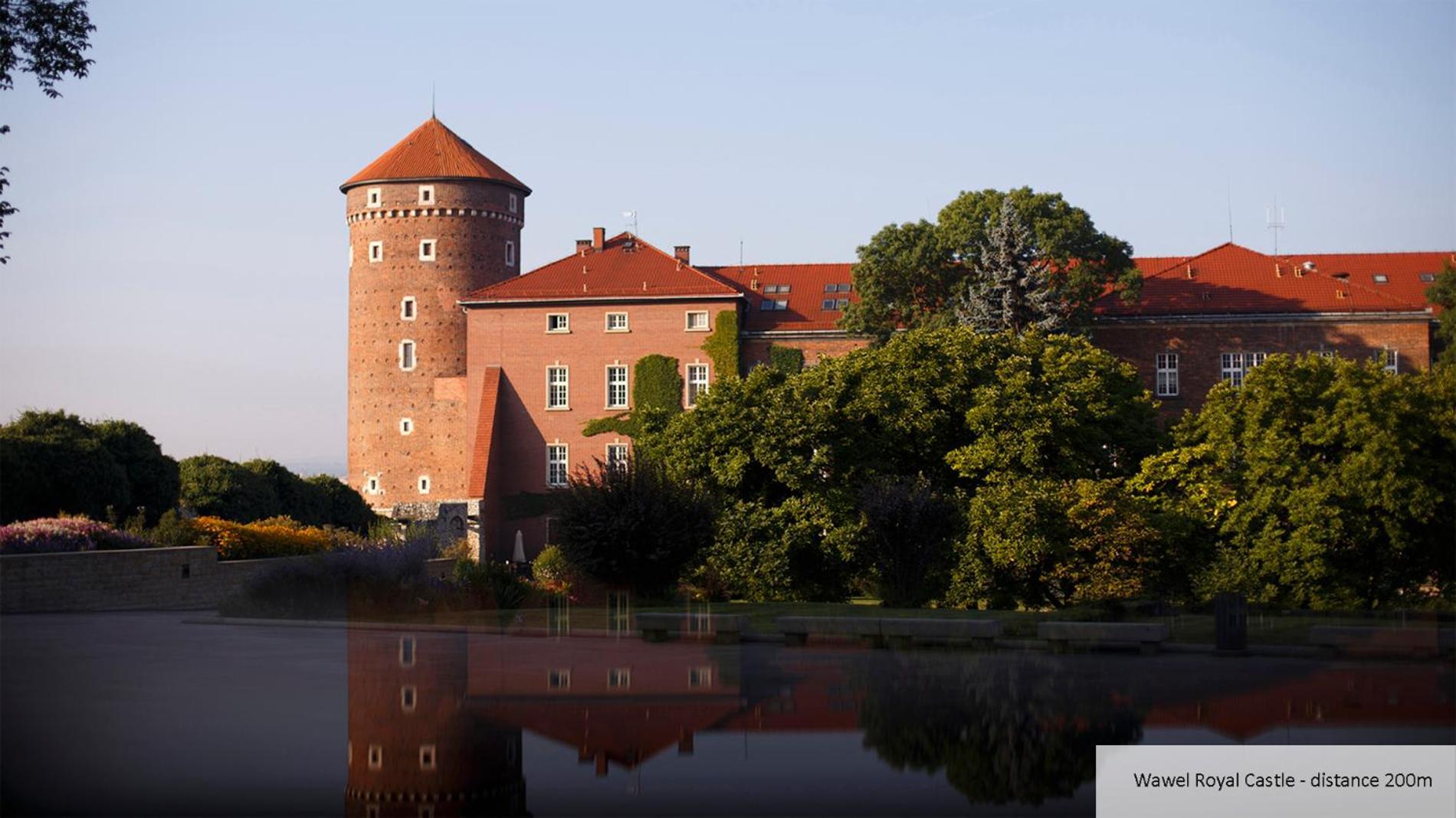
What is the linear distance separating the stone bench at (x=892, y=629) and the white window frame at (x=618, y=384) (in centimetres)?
4187

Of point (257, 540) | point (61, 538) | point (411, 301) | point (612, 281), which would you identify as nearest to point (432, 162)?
point (411, 301)

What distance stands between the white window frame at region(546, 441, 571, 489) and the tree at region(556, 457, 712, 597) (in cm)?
3602

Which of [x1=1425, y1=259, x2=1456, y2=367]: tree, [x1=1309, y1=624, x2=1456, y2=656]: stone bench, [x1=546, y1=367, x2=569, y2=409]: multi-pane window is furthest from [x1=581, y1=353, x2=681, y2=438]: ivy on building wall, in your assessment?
[x1=1309, y1=624, x2=1456, y2=656]: stone bench

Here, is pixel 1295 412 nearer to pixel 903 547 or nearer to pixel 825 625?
pixel 903 547

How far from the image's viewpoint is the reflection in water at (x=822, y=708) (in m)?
11.8

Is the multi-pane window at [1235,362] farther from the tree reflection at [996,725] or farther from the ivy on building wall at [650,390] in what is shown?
the tree reflection at [996,725]

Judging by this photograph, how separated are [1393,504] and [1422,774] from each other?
22121 mm

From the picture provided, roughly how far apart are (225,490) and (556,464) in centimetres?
1325

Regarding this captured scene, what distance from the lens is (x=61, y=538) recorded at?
28.4 m

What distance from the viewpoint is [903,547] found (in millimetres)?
28328

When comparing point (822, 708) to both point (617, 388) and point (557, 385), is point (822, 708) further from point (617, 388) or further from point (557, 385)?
point (557, 385)

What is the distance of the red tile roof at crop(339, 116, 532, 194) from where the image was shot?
7588cm

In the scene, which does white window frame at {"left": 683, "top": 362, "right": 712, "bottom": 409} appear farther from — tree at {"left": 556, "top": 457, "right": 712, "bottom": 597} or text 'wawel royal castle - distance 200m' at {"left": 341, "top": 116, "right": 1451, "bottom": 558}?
tree at {"left": 556, "top": 457, "right": 712, "bottom": 597}

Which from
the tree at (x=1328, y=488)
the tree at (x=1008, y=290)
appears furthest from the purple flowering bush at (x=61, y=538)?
the tree at (x=1008, y=290)
